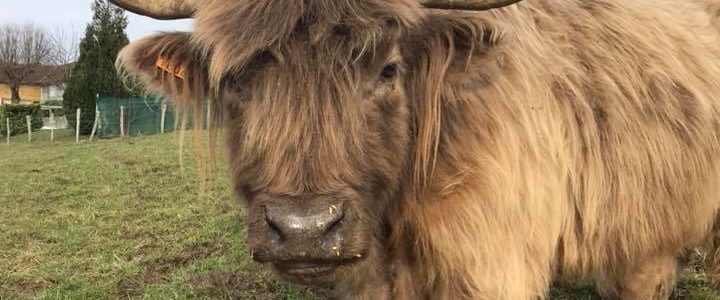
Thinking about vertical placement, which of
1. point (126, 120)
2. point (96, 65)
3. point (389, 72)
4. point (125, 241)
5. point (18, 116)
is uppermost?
point (389, 72)

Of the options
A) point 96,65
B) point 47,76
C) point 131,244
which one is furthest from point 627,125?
point 47,76

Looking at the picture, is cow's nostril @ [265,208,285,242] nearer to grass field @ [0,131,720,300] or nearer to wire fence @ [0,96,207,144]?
grass field @ [0,131,720,300]

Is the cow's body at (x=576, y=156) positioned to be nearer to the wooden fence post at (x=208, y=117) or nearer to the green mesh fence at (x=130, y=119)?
the wooden fence post at (x=208, y=117)

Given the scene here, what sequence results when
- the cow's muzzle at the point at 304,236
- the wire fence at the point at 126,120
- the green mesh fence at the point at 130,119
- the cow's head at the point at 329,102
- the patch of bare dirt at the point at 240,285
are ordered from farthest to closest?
the green mesh fence at the point at 130,119 < the wire fence at the point at 126,120 < the patch of bare dirt at the point at 240,285 < the cow's head at the point at 329,102 < the cow's muzzle at the point at 304,236

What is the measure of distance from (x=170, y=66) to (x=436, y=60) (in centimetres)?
119

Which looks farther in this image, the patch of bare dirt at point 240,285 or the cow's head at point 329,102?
the patch of bare dirt at point 240,285

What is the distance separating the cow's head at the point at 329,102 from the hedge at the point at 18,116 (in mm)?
33508

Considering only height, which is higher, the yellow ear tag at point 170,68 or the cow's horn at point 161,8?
the cow's horn at point 161,8

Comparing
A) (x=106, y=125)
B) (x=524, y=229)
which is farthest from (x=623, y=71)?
(x=106, y=125)

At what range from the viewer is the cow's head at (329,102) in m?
2.47

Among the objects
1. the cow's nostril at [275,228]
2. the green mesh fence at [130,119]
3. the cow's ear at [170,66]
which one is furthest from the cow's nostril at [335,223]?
the green mesh fence at [130,119]

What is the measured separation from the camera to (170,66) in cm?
322

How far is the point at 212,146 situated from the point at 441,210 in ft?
4.04

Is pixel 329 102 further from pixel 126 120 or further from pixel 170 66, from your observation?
pixel 126 120
